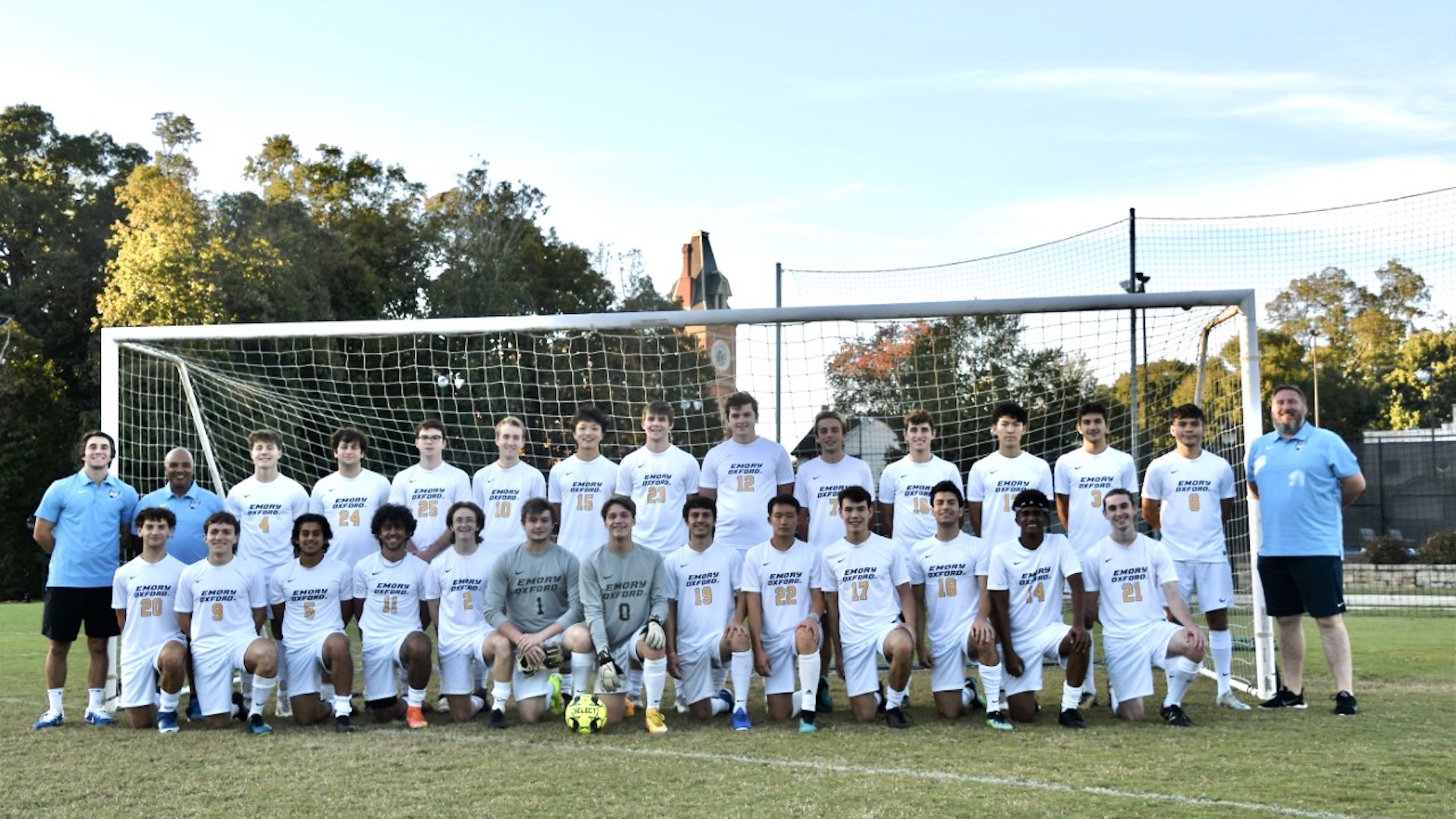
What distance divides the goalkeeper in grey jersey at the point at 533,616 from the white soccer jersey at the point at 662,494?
742 mm

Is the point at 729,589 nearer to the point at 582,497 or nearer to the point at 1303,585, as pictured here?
the point at 582,497

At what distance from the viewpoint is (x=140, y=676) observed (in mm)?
7289

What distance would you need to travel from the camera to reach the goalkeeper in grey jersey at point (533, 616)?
7.14 m

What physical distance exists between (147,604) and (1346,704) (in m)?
6.65

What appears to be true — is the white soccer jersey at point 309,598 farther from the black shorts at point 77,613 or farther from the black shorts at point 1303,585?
the black shorts at point 1303,585

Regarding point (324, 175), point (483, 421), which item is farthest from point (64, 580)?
point (324, 175)

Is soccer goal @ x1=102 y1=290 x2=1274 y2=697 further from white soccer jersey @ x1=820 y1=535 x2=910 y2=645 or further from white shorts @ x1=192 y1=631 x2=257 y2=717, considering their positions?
white shorts @ x1=192 y1=631 x2=257 y2=717

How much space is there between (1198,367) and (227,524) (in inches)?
259

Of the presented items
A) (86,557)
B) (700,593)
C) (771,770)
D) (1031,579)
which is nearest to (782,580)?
(700,593)

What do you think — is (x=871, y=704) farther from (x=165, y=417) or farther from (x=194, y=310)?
(x=194, y=310)

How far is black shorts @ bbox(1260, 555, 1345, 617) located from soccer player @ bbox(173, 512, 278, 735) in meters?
5.59

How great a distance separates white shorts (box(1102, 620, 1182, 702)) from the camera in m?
6.99

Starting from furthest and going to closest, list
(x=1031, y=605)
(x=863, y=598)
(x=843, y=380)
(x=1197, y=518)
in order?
(x=843, y=380) → (x=1197, y=518) → (x=863, y=598) → (x=1031, y=605)

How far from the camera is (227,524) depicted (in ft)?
24.0
